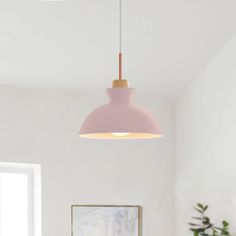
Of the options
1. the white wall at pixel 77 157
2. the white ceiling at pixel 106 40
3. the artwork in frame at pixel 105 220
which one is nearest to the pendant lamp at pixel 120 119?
the white ceiling at pixel 106 40

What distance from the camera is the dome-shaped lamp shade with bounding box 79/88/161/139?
2363 mm

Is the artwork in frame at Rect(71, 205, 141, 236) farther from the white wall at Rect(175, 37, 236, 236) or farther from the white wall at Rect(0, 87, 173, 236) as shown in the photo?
the white wall at Rect(175, 37, 236, 236)

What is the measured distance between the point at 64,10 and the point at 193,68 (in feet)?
4.12

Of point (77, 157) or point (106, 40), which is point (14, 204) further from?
point (106, 40)

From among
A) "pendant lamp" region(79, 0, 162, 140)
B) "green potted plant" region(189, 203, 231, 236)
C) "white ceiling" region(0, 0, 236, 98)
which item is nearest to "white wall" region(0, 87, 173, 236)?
"white ceiling" region(0, 0, 236, 98)

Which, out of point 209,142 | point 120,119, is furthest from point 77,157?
point 120,119

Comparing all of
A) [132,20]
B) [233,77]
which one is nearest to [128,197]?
[233,77]

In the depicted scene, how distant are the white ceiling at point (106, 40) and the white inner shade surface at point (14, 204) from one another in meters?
0.72

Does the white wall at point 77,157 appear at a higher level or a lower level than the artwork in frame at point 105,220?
higher

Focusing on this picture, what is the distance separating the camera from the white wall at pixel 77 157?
167 inches

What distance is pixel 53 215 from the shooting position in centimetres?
430

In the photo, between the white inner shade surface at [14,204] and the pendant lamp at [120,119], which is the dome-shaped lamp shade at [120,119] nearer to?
the pendant lamp at [120,119]

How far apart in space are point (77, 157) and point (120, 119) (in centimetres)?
208

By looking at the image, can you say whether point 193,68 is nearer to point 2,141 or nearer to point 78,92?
point 78,92
